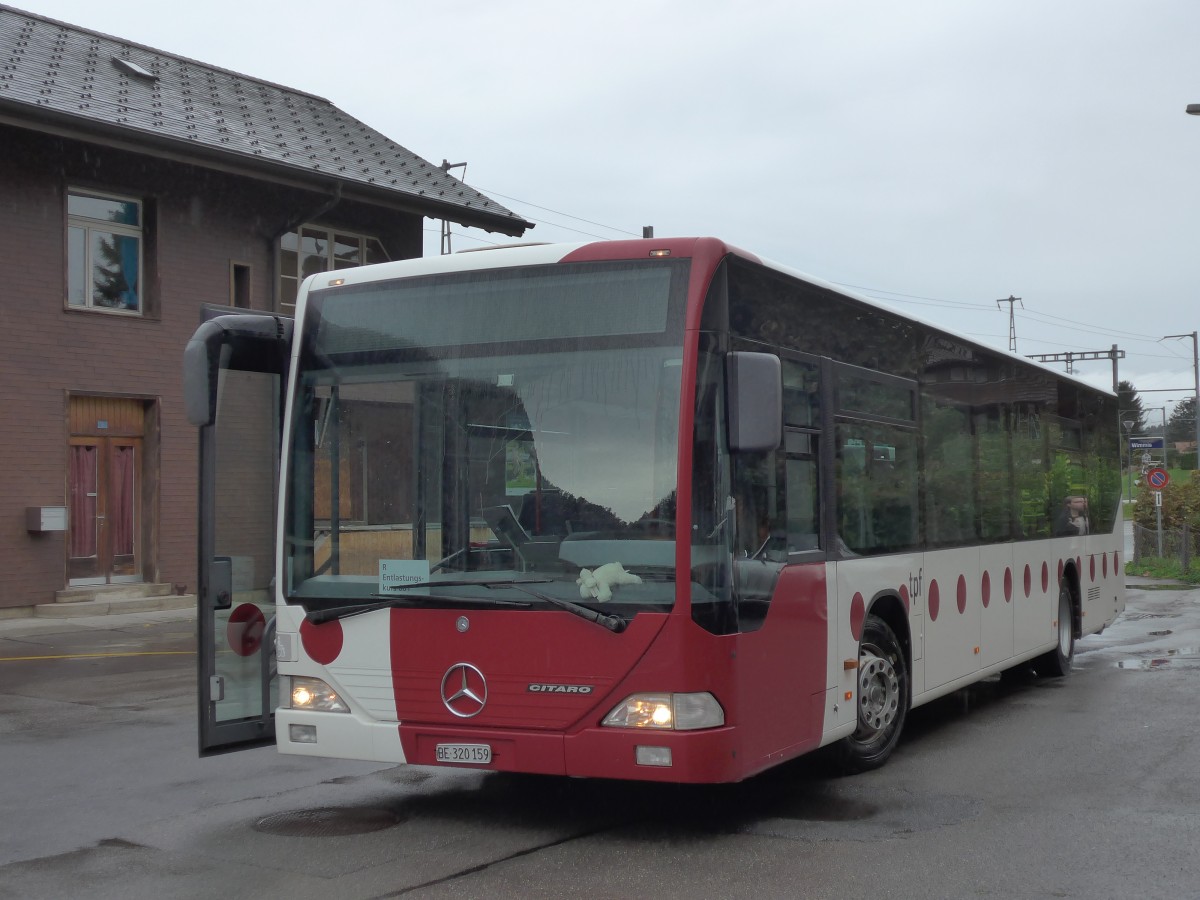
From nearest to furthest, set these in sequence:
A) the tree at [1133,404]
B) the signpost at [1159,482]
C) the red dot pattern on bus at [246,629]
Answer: the red dot pattern on bus at [246,629] → the signpost at [1159,482] → the tree at [1133,404]

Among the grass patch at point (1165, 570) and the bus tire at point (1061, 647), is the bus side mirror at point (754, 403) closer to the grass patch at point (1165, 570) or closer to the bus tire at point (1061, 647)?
the bus tire at point (1061, 647)

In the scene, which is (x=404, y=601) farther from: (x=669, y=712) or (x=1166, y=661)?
(x=1166, y=661)

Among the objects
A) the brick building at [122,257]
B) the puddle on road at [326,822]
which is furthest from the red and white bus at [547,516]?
the brick building at [122,257]

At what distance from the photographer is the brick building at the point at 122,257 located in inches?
749

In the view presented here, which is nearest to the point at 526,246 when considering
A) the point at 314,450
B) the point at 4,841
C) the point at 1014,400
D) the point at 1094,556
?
the point at 314,450

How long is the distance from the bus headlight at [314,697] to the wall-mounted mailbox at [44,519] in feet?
44.1

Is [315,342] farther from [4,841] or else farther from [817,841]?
[817,841]

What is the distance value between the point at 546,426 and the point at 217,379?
1.68m

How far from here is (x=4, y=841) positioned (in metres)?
6.55

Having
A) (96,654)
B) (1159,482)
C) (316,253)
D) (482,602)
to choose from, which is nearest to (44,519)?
(96,654)

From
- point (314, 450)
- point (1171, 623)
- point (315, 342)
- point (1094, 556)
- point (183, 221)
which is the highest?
point (183, 221)

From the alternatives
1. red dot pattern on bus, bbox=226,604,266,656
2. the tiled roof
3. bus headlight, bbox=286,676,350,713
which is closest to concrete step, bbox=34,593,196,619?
the tiled roof

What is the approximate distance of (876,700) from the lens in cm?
804

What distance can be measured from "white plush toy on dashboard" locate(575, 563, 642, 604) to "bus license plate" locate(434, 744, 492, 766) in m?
0.85
